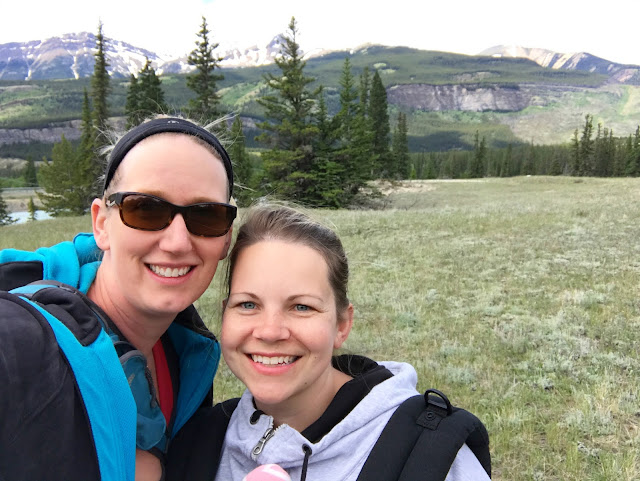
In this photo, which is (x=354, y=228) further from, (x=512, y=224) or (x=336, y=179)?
(x=336, y=179)

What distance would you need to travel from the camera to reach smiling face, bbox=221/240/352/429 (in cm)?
201

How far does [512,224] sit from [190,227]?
15.9 m

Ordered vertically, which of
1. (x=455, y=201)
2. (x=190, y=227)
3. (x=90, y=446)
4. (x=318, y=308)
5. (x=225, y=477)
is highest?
(x=190, y=227)

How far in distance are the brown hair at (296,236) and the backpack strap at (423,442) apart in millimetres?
681

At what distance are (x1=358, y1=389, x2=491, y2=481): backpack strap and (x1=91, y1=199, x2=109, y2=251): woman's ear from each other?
4.69 ft

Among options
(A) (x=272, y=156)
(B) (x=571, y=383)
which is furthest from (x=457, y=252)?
(A) (x=272, y=156)

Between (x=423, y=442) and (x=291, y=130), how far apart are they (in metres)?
30.6

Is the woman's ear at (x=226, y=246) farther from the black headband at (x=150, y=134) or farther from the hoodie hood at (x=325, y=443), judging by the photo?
the hoodie hood at (x=325, y=443)

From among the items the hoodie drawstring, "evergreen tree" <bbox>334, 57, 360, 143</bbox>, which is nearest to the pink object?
the hoodie drawstring

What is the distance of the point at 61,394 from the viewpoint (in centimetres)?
129

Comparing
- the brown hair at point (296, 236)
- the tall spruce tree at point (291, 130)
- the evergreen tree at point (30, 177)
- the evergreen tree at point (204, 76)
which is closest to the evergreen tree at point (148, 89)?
the evergreen tree at point (204, 76)

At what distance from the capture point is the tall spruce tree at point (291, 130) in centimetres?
3106

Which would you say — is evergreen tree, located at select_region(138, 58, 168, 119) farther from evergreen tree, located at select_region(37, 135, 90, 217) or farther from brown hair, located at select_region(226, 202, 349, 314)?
brown hair, located at select_region(226, 202, 349, 314)

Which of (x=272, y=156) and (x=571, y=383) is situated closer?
(x=571, y=383)
